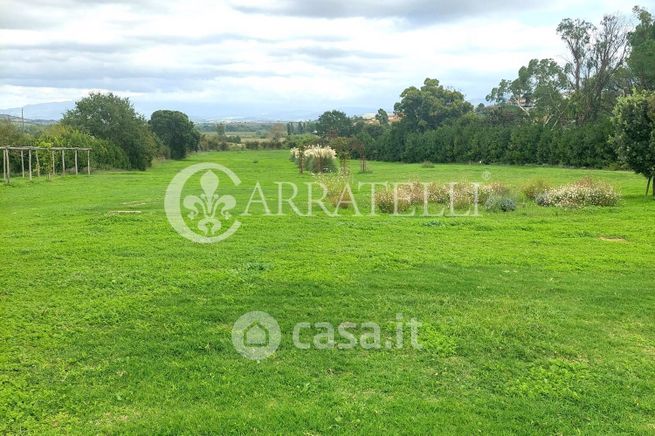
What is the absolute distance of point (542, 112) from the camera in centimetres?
4741

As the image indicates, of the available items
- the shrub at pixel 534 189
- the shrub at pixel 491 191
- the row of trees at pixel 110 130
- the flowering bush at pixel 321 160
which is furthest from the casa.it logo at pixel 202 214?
the row of trees at pixel 110 130

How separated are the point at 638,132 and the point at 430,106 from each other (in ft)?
143

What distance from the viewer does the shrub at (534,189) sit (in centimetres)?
1381

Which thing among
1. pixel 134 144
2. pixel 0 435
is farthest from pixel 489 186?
pixel 134 144

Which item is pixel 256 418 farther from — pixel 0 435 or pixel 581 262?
pixel 581 262

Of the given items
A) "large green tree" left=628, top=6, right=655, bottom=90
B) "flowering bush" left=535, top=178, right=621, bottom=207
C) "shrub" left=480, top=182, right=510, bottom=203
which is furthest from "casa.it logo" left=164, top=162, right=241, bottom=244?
"large green tree" left=628, top=6, right=655, bottom=90

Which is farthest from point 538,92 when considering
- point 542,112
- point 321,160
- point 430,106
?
point 321,160

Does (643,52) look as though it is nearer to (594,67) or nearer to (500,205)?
(594,67)

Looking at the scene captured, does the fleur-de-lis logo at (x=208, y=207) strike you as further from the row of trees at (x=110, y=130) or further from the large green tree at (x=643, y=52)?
the large green tree at (x=643, y=52)

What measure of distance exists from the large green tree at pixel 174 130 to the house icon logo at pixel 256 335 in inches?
2124

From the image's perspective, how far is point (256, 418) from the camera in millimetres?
3322

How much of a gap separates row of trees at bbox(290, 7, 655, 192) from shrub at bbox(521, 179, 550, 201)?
33.6ft

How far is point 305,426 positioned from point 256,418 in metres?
0.33

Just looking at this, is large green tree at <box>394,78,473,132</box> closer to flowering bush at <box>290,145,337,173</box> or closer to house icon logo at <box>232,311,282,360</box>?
flowering bush at <box>290,145,337,173</box>
